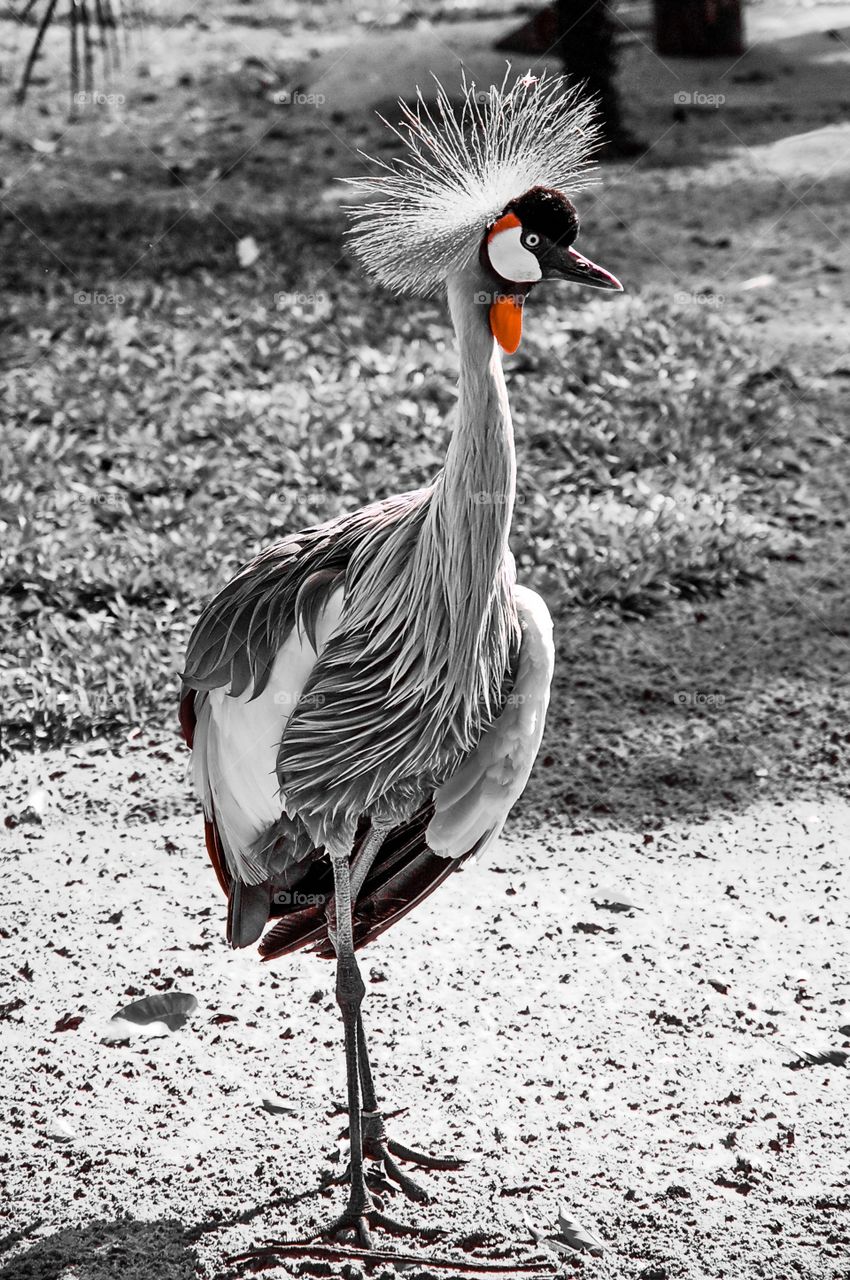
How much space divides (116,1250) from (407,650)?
1.46 m

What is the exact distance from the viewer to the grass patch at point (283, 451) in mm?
5422

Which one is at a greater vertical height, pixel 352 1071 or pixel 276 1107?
pixel 352 1071

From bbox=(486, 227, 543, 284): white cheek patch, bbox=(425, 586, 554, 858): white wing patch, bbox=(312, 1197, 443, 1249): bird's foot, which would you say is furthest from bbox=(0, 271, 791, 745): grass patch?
bbox=(486, 227, 543, 284): white cheek patch

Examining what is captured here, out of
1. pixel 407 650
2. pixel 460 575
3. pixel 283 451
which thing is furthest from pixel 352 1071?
pixel 283 451

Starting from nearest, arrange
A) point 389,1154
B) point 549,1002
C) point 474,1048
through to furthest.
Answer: point 389,1154 → point 474,1048 → point 549,1002

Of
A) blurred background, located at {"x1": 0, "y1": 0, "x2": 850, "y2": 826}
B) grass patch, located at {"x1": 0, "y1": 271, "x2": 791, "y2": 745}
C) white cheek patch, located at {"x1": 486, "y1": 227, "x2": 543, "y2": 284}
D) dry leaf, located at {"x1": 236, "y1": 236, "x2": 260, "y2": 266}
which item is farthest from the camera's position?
dry leaf, located at {"x1": 236, "y1": 236, "x2": 260, "y2": 266}

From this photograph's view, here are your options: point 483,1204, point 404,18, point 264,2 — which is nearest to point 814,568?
point 483,1204

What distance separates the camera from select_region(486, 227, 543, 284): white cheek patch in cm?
286

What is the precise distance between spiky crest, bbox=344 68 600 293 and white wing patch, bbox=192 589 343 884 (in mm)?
777

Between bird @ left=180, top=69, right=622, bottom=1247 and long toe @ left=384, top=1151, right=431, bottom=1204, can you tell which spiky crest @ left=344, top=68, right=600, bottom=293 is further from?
long toe @ left=384, top=1151, right=431, bottom=1204

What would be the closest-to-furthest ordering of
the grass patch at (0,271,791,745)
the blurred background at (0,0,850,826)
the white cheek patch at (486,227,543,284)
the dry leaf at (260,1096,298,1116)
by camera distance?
the white cheek patch at (486,227,543,284), the dry leaf at (260,1096,298,1116), the blurred background at (0,0,850,826), the grass patch at (0,271,791,745)

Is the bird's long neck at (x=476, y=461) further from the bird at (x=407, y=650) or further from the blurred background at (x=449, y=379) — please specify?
the blurred background at (x=449, y=379)

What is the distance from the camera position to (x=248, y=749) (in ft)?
11.1

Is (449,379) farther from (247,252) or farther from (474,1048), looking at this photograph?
(474,1048)
